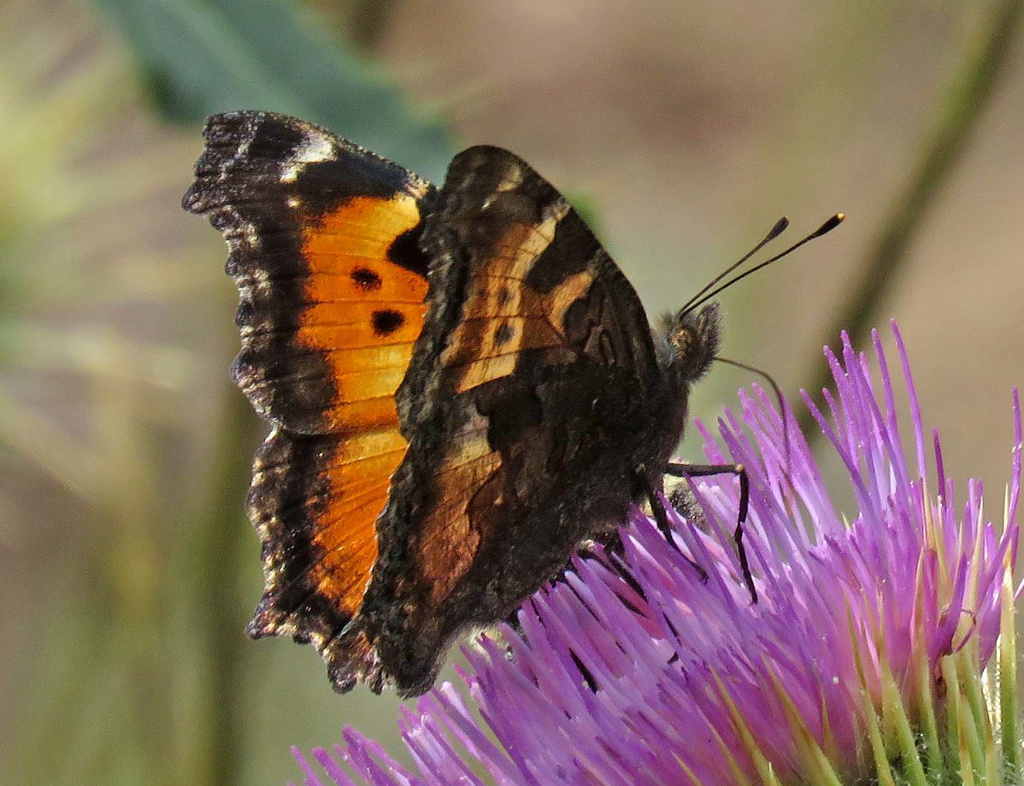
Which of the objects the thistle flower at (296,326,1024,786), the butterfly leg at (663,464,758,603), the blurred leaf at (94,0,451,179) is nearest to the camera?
the thistle flower at (296,326,1024,786)

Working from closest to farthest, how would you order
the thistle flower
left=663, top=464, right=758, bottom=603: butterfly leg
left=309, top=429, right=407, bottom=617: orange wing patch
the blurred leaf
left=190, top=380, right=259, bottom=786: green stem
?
the thistle flower
left=663, top=464, right=758, bottom=603: butterfly leg
left=309, top=429, right=407, bottom=617: orange wing patch
the blurred leaf
left=190, top=380, right=259, bottom=786: green stem

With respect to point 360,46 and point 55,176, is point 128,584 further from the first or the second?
point 360,46

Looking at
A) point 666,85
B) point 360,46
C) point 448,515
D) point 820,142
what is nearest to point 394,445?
point 448,515

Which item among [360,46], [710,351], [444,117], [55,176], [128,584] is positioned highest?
[55,176]

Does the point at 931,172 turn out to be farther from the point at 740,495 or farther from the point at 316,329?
the point at 316,329

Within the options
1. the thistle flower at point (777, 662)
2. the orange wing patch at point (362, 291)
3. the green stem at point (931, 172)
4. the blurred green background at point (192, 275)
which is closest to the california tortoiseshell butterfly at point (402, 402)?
the orange wing patch at point (362, 291)

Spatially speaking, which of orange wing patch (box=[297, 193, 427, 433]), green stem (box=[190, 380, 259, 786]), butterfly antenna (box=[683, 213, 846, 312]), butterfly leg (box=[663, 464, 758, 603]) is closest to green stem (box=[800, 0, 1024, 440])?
butterfly antenna (box=[683, 213, 846, 312])

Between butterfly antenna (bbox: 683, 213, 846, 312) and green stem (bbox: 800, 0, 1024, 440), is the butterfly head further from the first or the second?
green stem (bbox: 800, 0, 1024, 440)
